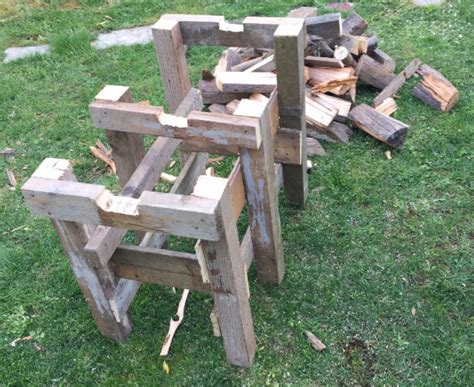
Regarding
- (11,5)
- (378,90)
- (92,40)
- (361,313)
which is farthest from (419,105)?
(11,5)

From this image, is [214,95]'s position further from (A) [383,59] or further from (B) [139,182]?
(B) [139,182]

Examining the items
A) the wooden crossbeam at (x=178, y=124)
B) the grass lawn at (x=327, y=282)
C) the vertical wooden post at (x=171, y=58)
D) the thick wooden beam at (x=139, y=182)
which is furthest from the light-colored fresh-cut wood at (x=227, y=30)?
the grass lawn at (x=327, y=282)

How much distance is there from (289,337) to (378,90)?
2.97 m

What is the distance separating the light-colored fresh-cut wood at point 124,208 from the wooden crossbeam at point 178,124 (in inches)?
16.4

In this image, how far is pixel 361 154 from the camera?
443cm

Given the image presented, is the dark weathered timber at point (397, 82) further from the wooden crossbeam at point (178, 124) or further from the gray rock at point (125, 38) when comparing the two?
the gray rock at point (125, 38)

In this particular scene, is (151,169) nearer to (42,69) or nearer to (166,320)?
(166,320)

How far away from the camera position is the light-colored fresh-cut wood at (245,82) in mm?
3920

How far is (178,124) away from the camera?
2.46 m

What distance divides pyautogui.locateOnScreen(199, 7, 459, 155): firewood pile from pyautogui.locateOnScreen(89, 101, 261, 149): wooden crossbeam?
158cm

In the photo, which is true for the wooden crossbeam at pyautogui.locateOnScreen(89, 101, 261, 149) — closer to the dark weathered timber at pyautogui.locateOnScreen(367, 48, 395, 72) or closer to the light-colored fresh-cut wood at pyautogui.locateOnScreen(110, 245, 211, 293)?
the light-colored fresh-cut wood at pyautogui.locateOnScreen(110, 245, 211, 293)

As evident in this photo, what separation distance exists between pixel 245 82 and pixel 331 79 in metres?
1.07

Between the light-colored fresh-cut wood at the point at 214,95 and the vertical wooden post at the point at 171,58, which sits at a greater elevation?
the vertical wooden post at the point at 171,58

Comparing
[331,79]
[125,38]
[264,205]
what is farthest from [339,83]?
[125,38]
